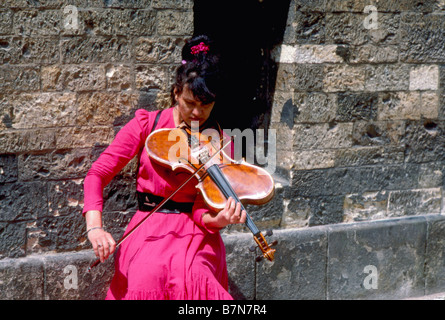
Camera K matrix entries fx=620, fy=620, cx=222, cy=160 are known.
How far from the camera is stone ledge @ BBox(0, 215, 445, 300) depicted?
12.4 ft

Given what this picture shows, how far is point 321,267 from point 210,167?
70.8 inches

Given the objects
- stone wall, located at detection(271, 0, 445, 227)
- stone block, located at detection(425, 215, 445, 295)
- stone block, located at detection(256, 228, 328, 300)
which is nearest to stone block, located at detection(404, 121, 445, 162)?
stone wall, located at detection(271, 0, 445, 227)

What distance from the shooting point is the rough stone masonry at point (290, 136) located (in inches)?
143

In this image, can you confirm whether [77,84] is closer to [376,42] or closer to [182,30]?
[182,30]

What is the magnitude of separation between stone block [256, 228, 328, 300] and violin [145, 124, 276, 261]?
123 cm

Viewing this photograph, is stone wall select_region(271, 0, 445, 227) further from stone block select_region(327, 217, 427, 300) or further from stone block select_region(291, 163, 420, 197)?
stone block select_region(327, 217, 427, 300)

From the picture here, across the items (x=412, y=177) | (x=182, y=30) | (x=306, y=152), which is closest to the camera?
(x=182, y=30)

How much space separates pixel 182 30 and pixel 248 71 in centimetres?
88

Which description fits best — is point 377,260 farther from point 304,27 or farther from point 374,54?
point 304,27

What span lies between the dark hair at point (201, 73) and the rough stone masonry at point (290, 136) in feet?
2.21

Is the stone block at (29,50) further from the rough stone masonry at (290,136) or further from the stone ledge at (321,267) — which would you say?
the stone ledge at (321,267)

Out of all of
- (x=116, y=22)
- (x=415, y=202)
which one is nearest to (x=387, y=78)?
(x=415, y=202)

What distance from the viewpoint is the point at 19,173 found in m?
3.64

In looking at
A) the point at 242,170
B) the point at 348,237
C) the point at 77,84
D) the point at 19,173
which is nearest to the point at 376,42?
the point at 348,237
